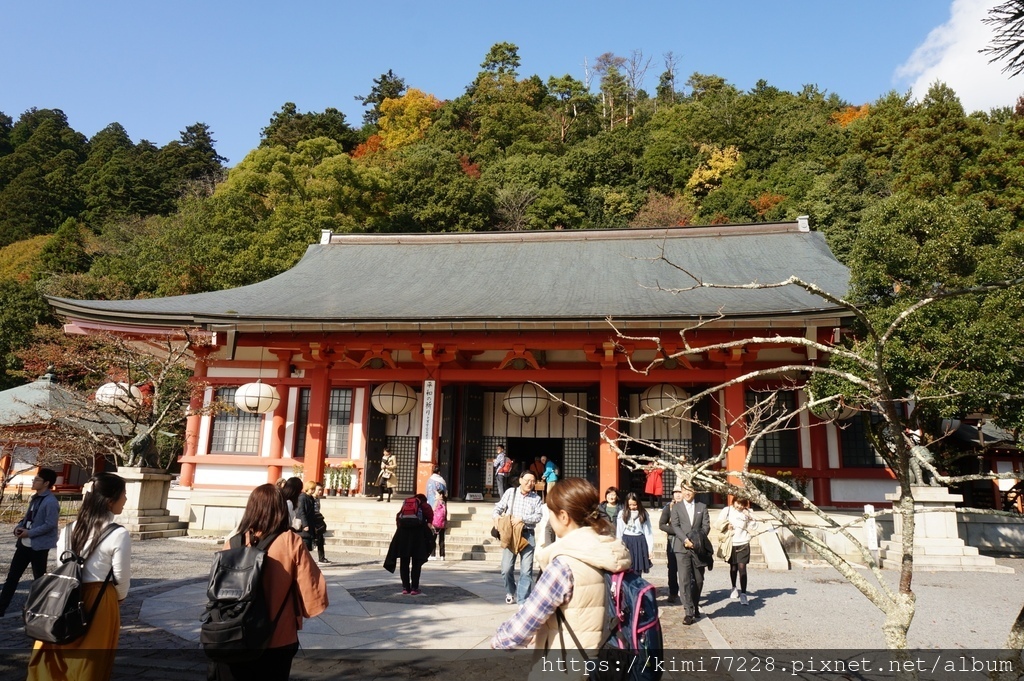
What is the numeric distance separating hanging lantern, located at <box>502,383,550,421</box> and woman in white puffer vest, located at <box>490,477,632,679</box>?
39.5 ft

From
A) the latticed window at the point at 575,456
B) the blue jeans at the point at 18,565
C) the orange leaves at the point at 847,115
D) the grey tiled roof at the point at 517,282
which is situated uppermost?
the orange leaves at the point at 847,115

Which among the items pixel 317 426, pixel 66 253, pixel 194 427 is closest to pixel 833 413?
pixel 317 426

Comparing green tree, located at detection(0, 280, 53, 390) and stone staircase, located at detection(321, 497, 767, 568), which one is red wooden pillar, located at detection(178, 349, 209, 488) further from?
green tree, located at detection(0, 280, 53, 390)

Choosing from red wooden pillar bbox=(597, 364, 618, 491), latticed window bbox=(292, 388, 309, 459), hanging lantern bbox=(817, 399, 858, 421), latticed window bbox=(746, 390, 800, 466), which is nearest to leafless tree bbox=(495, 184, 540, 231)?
latticed window bbox=(292, 388, 309, 459)

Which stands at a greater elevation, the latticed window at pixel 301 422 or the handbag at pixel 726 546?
the latticed window at pixel 301 422

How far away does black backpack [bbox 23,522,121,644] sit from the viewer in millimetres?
3102

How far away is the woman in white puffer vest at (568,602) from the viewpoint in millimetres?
2533

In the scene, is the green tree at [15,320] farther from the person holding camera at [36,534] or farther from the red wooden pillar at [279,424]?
the person holding camera at [36,534]

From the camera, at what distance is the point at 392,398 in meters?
15.1

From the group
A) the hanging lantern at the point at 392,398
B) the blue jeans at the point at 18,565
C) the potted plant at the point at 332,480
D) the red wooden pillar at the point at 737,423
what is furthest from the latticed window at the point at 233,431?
the red wooden pillar at the point at 737,423

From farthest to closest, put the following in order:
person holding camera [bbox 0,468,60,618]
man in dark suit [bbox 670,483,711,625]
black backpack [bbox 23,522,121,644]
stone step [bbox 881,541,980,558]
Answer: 1. stone step [bbox 881,541,980,558]
2. man in dark suit [bbox 670,483,711,625]
3. person holding camera [bbox 0,468,60,618]
4. black backpack [bbox 23,522,121,644]

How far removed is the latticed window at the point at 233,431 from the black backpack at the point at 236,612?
45.5 ft

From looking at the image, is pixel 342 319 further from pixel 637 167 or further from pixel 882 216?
pixel 637 167

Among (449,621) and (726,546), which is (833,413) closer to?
(726,546)
